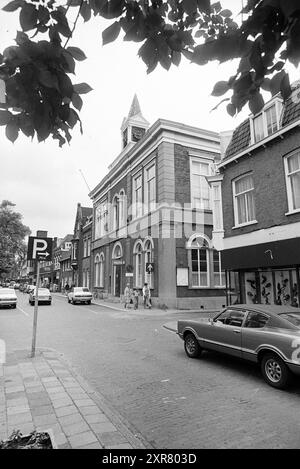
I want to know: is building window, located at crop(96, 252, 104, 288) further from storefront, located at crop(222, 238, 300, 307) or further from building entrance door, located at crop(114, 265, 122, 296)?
storefront, located at crop(222, 238, 300, 307)

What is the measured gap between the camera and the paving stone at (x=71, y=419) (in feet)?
14.0

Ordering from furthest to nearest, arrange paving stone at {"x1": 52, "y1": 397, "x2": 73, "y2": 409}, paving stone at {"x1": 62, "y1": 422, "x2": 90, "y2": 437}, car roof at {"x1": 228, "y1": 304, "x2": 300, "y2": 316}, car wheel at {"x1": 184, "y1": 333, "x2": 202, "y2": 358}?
car wheel at {"x1": 184, "y1": 333, "x2": 202, "y2": 358} → car roof at {"x1": 228, "y1": 304, "x2": 300, "y2": 316} → paving stone at {"x1": 52, "y1": 397, "x2": 73, "y2": 409} → paving stone at {"x1": 62, "y1": 422, "x2": 90, "y2": 437}

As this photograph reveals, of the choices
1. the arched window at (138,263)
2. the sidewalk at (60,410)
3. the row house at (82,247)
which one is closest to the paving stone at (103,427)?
the sidewalk at (60,410)

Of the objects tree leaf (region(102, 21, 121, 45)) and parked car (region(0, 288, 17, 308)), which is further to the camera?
parked car (region(0, 288, 17, 308))

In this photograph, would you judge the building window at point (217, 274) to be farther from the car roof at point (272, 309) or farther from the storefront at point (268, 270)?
the car roof at point (272, 309)

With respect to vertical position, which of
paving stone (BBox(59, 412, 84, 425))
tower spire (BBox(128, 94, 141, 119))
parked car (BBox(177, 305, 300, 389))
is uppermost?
tower spire (BBox(128, 94, 141, 119))

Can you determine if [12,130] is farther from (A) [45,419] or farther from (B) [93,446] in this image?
(A) [45,419]

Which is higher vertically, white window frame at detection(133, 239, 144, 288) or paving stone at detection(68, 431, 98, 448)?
white window frame at detection(133, 239, 144, 288)

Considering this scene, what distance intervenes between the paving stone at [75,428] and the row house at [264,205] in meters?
10.3

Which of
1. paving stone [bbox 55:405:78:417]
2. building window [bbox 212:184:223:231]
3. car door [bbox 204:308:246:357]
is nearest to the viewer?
paving stone [bbox 55:405:78:417]

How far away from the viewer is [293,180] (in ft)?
42.8

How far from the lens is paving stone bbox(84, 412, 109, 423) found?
432cm

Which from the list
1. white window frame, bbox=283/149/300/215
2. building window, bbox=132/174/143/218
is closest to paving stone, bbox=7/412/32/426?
white window frame, bbox=283/149/300/215
